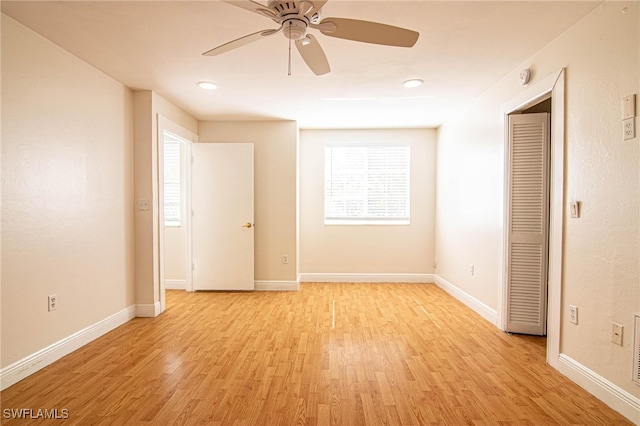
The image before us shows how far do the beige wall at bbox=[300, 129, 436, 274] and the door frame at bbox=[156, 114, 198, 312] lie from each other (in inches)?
64.9

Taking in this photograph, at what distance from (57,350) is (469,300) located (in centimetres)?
397

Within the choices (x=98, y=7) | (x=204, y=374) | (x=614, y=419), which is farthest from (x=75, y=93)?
(x=614, y=419)

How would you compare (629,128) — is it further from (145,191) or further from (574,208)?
(145,191)

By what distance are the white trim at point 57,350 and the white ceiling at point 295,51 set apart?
227cm

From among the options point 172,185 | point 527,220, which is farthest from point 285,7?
point 172,185

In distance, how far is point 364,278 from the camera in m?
4.89

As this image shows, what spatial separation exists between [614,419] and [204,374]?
245 centimetres

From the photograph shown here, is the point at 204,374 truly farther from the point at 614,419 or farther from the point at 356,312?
the point at 614,419

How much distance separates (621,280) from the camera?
5.72ft

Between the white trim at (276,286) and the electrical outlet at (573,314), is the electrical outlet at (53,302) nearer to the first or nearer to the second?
the white trim at (276,286)

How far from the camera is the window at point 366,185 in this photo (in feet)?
16.1

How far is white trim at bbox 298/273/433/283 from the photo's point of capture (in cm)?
486

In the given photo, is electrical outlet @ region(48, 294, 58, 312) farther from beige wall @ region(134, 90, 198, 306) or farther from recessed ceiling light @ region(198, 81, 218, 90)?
recessed ceiling light @ region(198, 81, 218, 90)

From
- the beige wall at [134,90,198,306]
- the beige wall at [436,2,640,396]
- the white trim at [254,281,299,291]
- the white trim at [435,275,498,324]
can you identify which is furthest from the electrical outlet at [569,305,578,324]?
the beige wall at [134,90,198,306]
